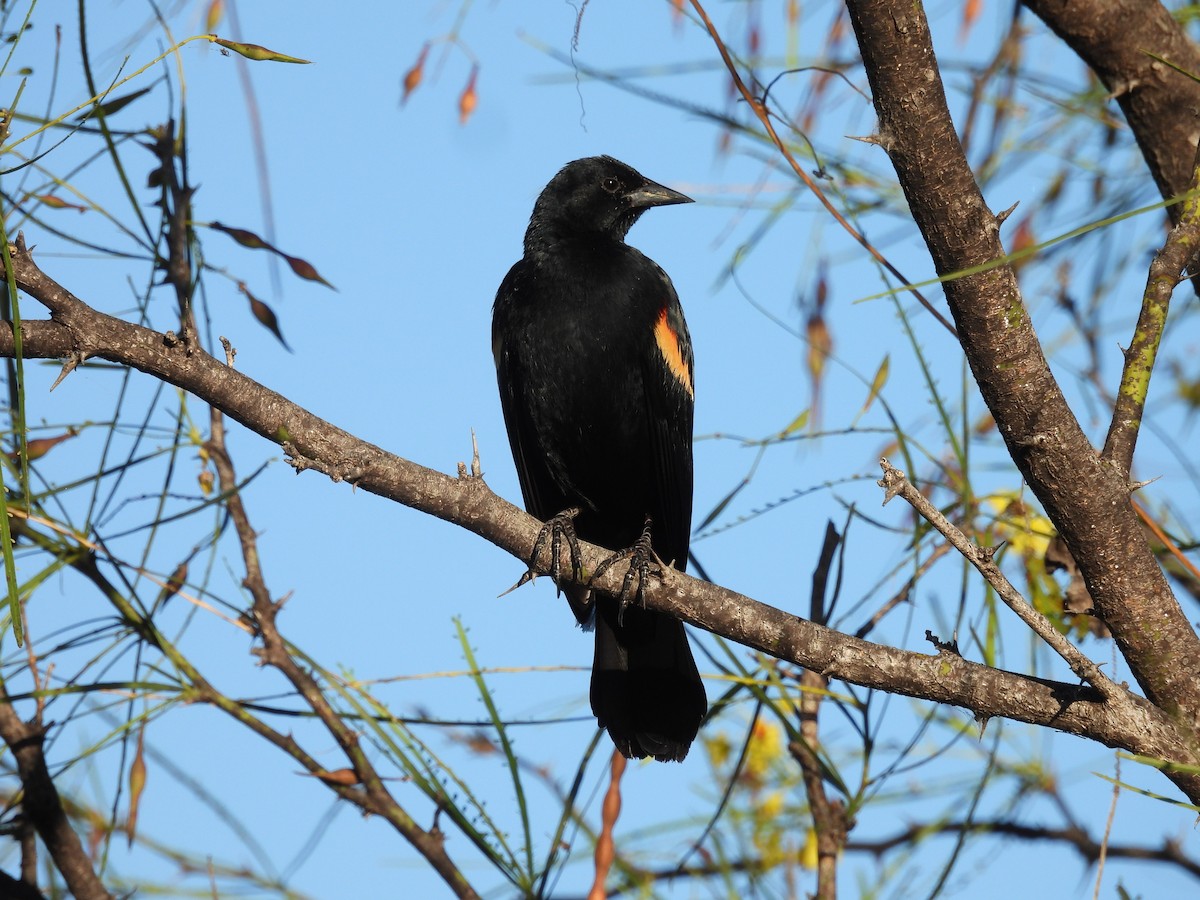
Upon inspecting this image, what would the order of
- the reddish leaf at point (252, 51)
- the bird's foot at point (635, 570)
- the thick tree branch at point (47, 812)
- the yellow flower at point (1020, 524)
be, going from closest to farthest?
the reddish leaf at point (252, 51)
the bird's foot at point (635, 570)
the thick tree branch at point (47, 812)
the yellow flower at point (1020, 524)

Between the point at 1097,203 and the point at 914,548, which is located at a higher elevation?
the point at 1097,203

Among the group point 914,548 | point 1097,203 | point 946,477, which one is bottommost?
point 914,548

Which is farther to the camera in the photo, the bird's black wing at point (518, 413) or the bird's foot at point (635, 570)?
the bird's black wing at point (518, 413)

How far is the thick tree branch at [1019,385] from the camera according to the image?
1.87m

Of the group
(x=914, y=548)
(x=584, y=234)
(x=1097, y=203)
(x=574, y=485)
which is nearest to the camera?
(x=914, y=548)

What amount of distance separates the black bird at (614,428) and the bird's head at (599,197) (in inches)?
12.4

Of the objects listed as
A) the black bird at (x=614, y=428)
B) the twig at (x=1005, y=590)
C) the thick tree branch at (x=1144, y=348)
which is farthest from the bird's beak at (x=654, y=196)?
the twig at (x=1005, y=590)

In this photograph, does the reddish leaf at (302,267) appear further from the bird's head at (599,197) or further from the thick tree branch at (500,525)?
A: the bird's head at (599,197)

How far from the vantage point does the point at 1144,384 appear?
6.53 feet

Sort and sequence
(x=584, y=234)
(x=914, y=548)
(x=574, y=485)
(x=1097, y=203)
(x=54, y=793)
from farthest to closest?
(x=584, y=234) → (x=574, y=485) → (x=1097, y=203) → (x=914, y=548) → (x=54, y=793)

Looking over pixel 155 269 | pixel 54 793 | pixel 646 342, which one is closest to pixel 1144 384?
pixel 646 342

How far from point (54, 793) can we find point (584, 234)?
220 centimetres

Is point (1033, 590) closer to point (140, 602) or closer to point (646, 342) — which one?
point (646, 342)

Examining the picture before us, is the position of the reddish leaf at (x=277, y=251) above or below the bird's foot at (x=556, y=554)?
above
